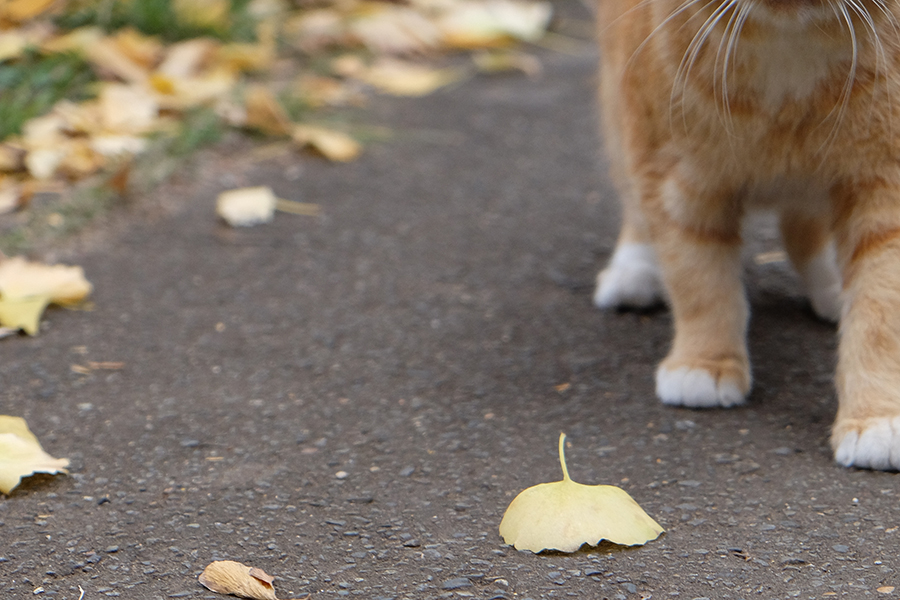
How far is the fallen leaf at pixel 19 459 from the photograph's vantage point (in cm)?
156

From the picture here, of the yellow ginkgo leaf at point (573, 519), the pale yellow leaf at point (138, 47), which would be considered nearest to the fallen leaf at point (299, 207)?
the pale yellow leaf at point (138, 47)

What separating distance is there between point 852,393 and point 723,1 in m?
0.67

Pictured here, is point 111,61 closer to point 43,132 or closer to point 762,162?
point 43,132

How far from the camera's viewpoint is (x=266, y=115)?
10.3ft

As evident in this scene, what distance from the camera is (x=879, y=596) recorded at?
1.28 metres

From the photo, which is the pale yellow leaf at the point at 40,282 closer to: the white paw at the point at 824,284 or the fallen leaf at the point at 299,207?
the fallen leaf at the point at 299,207

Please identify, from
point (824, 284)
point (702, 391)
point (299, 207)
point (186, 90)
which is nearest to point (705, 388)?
point (702, 391)

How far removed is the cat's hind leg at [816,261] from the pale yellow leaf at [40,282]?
1546mm

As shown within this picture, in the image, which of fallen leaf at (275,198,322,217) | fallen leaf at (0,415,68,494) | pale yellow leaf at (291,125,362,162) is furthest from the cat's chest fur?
pale yellow leaf at (291,125,362,162)

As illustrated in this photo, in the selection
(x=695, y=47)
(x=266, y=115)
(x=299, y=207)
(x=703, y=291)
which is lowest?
(x=299, y=207)

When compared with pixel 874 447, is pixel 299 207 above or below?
below

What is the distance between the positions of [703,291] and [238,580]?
100 cm

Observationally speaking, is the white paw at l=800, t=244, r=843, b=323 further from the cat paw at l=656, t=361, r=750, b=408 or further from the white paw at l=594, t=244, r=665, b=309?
the cat paw at l=656, t=361, r=750, b=408

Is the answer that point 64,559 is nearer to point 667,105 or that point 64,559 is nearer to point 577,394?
point 577,394
